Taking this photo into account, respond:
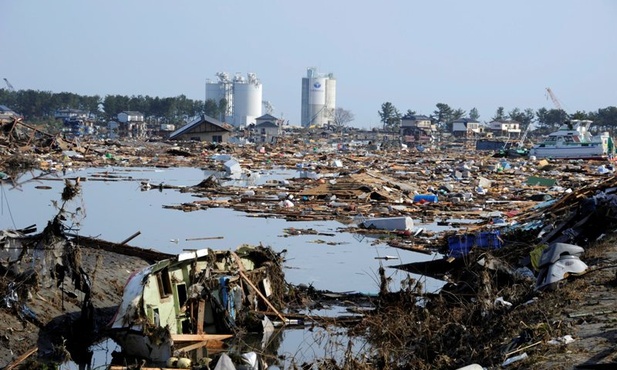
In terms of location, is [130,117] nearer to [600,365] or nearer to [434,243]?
[434,243]

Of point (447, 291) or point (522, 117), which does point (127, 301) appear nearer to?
point (447, 291)

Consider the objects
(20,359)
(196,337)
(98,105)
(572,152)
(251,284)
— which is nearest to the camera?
(20,359)

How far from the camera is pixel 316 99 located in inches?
6609

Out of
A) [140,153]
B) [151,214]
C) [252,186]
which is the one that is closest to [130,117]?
[140,153]

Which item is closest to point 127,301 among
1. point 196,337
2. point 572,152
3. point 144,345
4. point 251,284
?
point 144,345

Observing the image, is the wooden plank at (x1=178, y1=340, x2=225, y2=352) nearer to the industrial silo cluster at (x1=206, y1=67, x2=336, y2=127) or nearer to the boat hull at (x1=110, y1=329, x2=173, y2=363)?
the boat hull at (x1=110, y1=329, x2=173, y2=363)

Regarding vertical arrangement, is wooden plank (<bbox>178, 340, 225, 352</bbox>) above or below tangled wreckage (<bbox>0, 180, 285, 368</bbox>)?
below

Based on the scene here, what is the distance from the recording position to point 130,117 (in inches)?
3912

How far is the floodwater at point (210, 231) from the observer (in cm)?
1759

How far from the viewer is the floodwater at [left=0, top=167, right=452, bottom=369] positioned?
1759cm

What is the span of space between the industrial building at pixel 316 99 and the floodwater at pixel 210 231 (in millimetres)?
128816

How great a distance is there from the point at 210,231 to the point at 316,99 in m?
145

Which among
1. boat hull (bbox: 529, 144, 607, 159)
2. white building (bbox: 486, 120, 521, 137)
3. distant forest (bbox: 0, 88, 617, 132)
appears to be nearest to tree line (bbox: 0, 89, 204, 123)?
distant forest (bbox: 0, 88, 617, 132)

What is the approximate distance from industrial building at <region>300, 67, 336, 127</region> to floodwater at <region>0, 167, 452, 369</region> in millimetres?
128816
